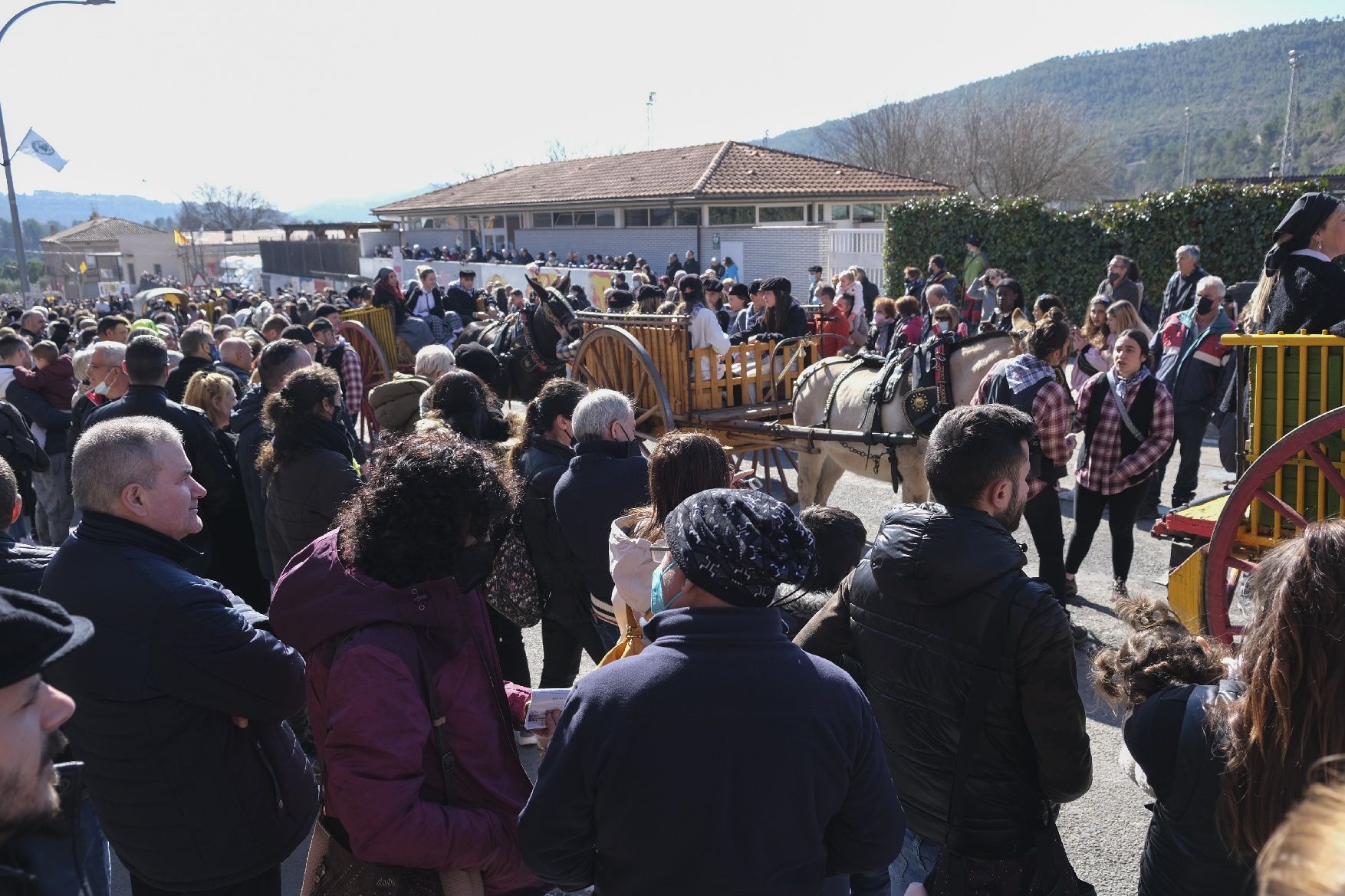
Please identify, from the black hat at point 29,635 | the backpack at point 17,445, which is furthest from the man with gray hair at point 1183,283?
the black hat at point 29,635

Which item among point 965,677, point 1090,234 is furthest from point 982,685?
point 1090,234

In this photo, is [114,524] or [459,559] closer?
[459,559]

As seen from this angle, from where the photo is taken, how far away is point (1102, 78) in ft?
448

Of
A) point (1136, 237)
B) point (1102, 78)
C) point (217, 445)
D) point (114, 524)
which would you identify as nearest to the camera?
point (114, 524)

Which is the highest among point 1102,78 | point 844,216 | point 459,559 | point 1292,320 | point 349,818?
point 1102,78

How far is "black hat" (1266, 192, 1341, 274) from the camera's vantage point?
416 centimetres

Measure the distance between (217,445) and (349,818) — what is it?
3519 millimetres

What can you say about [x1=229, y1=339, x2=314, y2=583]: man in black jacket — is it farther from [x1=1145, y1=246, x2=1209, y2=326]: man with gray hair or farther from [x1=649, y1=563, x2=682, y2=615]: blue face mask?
[x1=1145, y1=246, x2=1209, y2=326]: man with gray hair

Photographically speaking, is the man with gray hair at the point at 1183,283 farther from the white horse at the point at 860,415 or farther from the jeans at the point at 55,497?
the jeans at the point at 55,497

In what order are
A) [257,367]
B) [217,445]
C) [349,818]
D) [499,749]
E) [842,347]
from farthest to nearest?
[842,347] → [257,367] → [217,445] → [499,749] → [349,818]

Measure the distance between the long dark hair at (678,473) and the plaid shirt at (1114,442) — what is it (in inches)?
128

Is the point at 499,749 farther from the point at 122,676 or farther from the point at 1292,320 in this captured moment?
the point at 1292,320

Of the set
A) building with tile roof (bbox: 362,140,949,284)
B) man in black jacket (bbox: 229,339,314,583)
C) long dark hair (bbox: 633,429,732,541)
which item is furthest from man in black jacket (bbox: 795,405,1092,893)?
building with tile roof (bbox: 362,140,949,284)

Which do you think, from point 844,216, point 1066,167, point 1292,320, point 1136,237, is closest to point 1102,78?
point 1066,167
